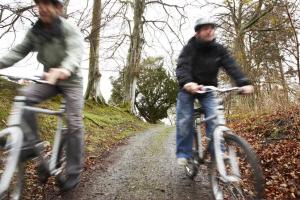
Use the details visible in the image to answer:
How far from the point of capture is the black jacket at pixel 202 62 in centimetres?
477

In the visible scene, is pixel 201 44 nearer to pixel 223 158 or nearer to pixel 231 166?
pixel 223 158

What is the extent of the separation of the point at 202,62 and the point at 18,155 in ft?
7.92

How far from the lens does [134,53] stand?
25.1m

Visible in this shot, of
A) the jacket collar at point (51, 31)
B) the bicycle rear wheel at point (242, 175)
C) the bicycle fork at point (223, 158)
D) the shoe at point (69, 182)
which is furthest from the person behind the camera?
the shoe at point (69, 182)

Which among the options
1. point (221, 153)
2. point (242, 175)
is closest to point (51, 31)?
point (221, 153)

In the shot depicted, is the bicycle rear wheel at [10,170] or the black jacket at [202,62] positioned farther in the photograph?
the black jacket at [202,62]

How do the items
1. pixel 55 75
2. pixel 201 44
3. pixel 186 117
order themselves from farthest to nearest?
pixel 186 117, pixel 201 44, pixel 55 75

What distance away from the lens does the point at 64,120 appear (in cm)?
445

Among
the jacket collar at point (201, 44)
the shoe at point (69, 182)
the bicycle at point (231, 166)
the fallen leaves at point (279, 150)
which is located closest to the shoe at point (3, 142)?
the shoe at point (69, 182)

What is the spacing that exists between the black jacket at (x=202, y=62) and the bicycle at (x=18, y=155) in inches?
58.8

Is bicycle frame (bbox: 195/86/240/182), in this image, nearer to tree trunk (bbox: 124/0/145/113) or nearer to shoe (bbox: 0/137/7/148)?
shoe (bbox: 0/137/7/148)

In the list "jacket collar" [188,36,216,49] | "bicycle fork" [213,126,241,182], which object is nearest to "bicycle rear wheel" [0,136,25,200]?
"bicycle fork" [213,126,241,182]

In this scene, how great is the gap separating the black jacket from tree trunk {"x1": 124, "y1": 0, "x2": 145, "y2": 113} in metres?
19.7

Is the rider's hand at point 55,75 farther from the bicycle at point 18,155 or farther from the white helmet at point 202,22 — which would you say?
the white helmet at point 202,22
